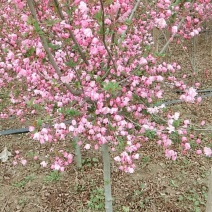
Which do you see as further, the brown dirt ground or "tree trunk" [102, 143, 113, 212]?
the brown dirt ground

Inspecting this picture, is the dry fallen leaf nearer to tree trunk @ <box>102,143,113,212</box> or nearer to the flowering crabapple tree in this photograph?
tree trunk @ <box>102,143,113,212</box>

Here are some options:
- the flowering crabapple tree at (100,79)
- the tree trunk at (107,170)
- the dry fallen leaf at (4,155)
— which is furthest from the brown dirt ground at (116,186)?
the flowering crabapple tree at (100,79)

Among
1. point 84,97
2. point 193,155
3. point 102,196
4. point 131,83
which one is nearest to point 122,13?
point 131,83

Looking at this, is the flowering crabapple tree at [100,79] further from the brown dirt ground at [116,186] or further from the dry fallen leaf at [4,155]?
the dry fallen leaf at [4,155]

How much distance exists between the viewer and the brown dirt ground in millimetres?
5000

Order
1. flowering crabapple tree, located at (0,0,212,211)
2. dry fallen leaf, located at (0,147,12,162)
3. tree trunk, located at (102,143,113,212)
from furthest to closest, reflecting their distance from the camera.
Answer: dry fallen leaf, located at (0,147,12,162), tree trunk, located at (102,143,113,212), flowering crabapple tree, located at (0,0,212,211)

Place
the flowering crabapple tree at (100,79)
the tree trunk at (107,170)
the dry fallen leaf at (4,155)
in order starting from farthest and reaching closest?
the dry fallen leaf at (4,155) → the tree trunk at (107,170) → the flowering crabapple tree at (100,79)

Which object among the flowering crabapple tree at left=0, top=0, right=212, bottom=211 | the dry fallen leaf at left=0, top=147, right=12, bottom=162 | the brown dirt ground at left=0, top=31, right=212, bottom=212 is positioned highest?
the flowering crabapple tree at left=0, top=0, right=212, bottom=211

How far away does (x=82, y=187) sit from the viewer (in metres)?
5.42

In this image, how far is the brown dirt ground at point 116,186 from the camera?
16.4 feet

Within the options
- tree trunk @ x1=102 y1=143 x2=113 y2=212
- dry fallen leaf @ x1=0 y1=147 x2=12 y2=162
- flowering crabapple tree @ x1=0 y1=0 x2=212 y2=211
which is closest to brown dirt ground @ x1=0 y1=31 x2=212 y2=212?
dry fallen leaf @ x1=0 y1=147 x2=12 y2=162

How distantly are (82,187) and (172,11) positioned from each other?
3.69 metres

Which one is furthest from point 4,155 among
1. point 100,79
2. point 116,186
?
point 100,79

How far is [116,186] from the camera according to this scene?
5.47 m
